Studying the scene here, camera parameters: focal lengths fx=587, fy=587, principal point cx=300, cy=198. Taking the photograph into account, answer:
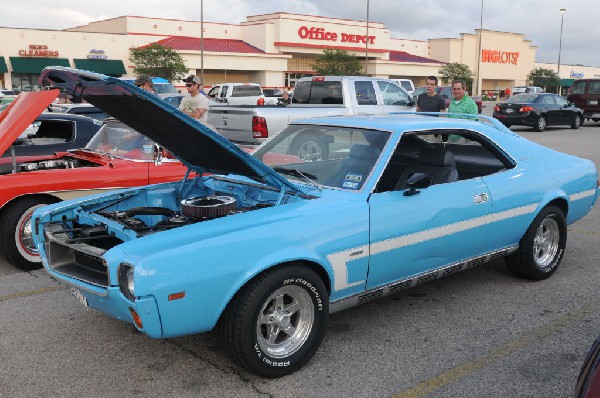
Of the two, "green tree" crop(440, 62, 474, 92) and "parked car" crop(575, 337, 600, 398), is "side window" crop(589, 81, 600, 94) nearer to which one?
"parked car" crop(575, 337, 600, 398)

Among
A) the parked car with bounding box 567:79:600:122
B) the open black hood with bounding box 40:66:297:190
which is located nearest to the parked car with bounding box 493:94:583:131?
the parked car with bounding box 567:79:600:122

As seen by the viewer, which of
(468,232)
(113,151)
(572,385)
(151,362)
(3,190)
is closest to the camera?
(572,385)

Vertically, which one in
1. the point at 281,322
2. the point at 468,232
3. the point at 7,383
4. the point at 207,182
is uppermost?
the point at 207,182

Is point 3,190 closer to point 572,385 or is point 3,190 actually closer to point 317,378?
point 317,378

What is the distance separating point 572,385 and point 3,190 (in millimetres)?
4880

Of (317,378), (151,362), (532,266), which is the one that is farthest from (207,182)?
(532,266)

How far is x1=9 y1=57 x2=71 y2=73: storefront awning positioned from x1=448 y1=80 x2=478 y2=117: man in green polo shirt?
37.4m

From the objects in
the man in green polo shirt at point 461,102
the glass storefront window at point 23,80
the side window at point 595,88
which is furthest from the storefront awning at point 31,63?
the man in green polo shirt at point 461,102

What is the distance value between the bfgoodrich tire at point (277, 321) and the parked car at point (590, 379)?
1.58m

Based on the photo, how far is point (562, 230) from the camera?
5.28 m

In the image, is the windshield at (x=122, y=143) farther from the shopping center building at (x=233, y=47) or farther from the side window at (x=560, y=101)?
the shopping center building at (x=233, y=47)

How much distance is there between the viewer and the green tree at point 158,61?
42.2 m

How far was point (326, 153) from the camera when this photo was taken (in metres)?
4.53

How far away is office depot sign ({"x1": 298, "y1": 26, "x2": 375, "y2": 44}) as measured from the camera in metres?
55.5
